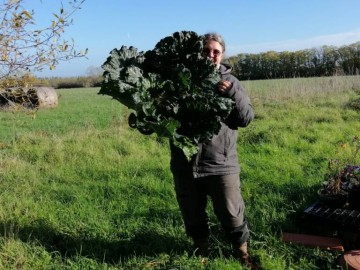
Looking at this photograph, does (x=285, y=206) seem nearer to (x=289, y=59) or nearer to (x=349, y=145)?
(x=349, y=145)

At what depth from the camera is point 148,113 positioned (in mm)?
2439

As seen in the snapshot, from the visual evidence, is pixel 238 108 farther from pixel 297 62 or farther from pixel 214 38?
pixel 297 62

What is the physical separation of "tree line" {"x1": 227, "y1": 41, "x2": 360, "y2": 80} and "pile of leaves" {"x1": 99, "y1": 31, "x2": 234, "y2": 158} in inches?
1027

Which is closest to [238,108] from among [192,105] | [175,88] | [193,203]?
[192,105]

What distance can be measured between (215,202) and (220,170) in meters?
0.30

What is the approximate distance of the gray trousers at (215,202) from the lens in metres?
3.05

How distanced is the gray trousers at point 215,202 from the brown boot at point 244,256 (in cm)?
7

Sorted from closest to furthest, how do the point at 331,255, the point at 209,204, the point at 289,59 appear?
the point at 331,255, the point at 209,204, the point at 289,59

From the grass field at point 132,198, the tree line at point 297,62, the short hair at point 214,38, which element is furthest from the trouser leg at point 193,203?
the tree line at point 297,62

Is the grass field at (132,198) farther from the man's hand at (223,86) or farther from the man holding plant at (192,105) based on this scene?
the man's hand at (223,86)

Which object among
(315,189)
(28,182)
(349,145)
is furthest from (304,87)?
(28,182)

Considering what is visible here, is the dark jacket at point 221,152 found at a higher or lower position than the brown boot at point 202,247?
higher

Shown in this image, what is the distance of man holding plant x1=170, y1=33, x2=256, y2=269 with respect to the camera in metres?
2.85

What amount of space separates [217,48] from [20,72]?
2301 millimetres
